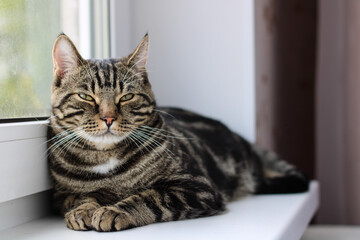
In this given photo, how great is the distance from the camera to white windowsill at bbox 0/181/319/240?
99cm

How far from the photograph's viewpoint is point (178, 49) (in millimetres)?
1799

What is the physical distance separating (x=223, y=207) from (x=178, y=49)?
76 centimetres

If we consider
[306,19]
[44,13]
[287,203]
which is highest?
[306,19]

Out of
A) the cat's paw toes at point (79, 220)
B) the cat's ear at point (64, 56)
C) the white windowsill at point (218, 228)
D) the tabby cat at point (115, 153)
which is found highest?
the cat's ear at point (64, 56)

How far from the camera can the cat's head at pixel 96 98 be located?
3.56ft

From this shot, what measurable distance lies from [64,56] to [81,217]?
38 centimetres

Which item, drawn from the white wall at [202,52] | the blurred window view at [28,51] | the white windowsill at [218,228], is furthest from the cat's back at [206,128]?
the blurred window view at [28,51]

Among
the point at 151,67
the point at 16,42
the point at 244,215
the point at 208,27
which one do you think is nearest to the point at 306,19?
the point at 208,27

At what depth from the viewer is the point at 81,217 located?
1.02 m

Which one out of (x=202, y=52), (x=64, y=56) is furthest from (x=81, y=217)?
(x=202, y=52)

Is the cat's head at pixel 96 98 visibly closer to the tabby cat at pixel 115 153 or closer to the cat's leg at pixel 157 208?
the tabby cat at pixel 115 153

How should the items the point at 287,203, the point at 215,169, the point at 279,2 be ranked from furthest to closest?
1. the point at 279,2
2. the point at 215,169
3. the point at 287,203

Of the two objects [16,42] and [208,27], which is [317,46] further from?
[16,42]

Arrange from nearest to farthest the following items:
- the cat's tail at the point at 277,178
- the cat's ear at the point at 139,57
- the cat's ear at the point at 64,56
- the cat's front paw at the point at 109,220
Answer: the cat's front paw at the point at 109,220 → the cat's ear at the point at 64,56 → the cat's ear at the point at 139,57 → the cat's tail at the point at 277,178
